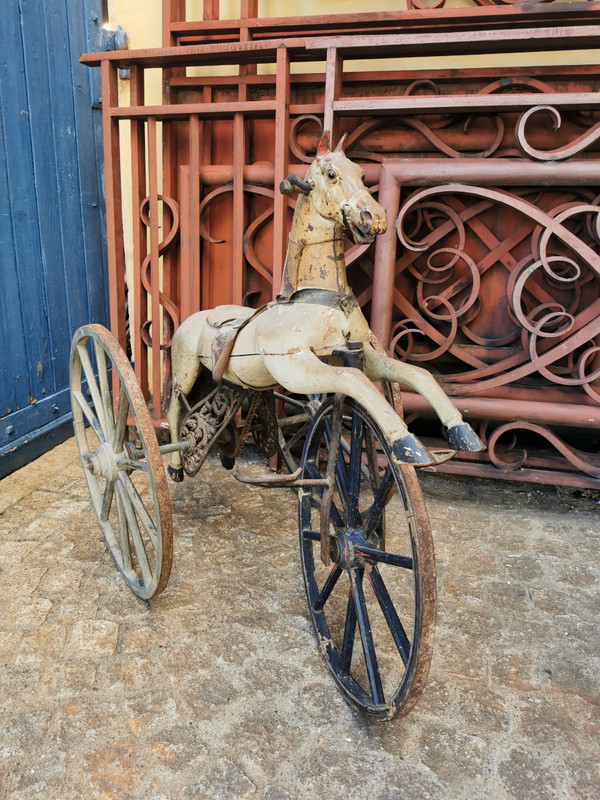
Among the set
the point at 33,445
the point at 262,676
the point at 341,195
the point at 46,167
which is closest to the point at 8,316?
the point at 33,445

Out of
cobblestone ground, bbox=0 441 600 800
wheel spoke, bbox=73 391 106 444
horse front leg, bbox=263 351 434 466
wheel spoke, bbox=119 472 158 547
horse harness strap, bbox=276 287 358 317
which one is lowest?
cobblestone ground, bbox=0 441 600 800

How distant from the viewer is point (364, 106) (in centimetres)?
250

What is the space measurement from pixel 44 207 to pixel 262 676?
2675 mm

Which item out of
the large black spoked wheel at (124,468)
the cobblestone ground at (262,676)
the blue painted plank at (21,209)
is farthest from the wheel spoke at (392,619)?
the blue painted plank at (21,209)

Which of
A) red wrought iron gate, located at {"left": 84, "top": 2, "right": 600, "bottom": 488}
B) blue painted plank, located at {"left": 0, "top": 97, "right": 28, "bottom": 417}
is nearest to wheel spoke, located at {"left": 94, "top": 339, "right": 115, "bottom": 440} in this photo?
red wrought iron gate, located at {"left": 84, "top": 2, "right": 600, "bottom": 488}

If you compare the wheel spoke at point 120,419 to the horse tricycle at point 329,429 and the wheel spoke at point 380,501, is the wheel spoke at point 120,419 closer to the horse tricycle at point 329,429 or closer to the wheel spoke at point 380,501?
the horse tricycle at point 329,429

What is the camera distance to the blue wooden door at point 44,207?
2.93 m

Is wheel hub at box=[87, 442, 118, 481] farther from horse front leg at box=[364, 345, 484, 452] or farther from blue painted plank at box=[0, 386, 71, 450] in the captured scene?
blue painted plank at box=[0, 386, 71, 450]

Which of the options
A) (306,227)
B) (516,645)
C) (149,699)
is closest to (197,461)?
(149,699)

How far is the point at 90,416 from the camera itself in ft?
7.60

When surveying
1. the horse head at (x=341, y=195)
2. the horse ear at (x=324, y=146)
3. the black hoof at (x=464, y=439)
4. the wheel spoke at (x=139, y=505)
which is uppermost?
the horse ear at (x=324, y=146)

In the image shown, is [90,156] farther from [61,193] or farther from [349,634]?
[349,634]

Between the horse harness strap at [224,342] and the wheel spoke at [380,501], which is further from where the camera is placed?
the horse harness strap at [224,342]

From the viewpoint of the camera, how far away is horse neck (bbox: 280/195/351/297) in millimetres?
1694
